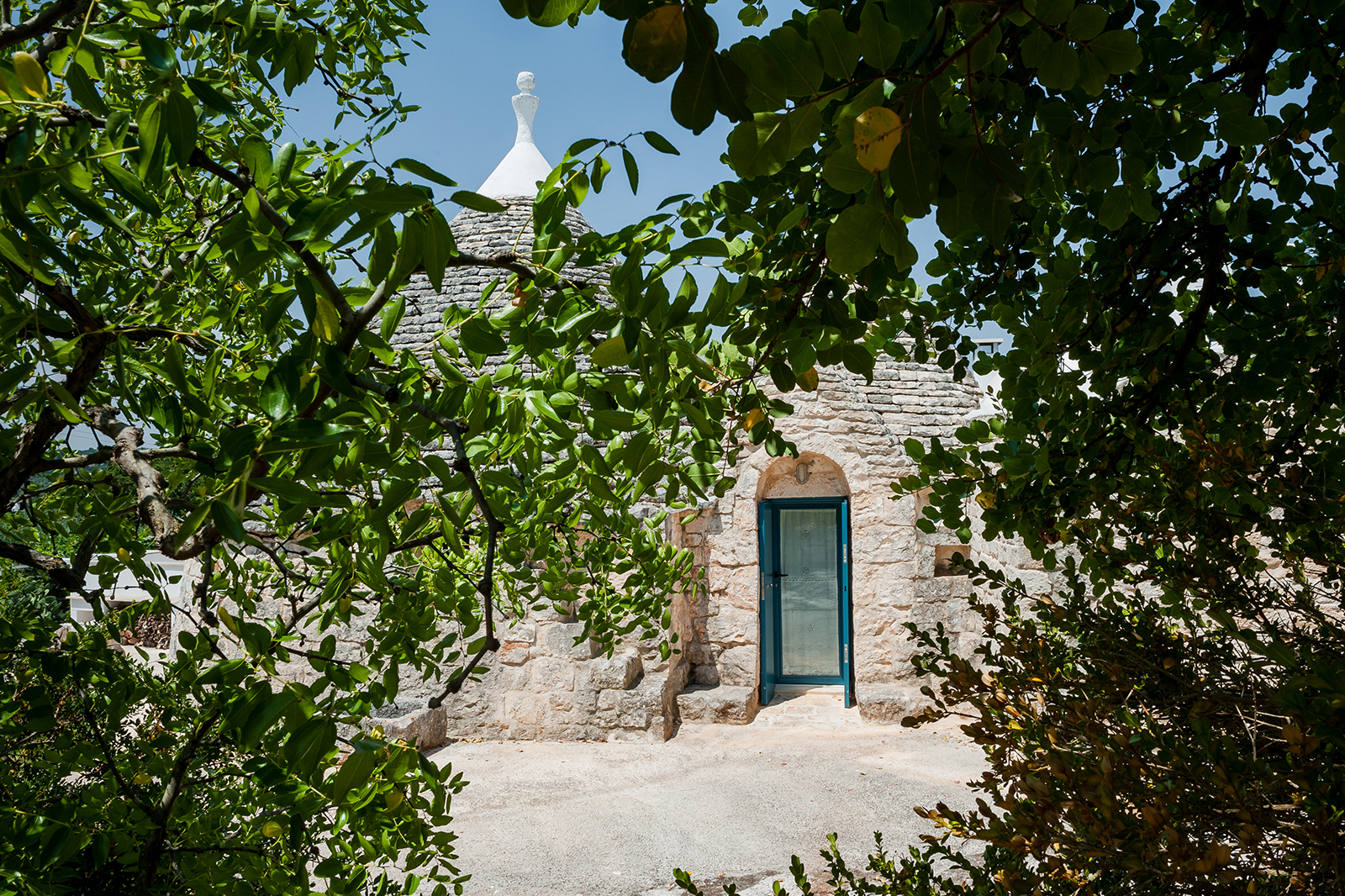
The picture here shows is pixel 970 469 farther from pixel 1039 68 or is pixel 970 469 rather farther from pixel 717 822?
pixel 717 822

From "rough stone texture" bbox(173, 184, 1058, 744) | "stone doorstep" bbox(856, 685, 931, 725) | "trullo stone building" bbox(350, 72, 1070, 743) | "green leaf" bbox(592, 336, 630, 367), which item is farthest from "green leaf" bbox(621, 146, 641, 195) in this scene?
"stone doorstep" bbox(856, 685, 931, 725)

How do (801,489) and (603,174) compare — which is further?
(801,489)

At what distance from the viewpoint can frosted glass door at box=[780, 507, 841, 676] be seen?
9.08 metres

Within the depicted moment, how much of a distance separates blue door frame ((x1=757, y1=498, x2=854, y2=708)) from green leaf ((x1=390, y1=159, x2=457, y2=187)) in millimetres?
7740

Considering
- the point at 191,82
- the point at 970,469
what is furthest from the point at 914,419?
the point at 191,82

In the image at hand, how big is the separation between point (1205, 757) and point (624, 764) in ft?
18.9

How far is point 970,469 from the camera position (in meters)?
1.74

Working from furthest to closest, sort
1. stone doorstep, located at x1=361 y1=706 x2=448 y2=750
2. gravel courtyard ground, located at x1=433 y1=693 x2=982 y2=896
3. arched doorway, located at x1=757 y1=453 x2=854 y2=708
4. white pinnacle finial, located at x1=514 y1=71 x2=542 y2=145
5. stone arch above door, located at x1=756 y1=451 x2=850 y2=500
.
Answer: white pinnacle finial, located at x1=514 y1=71 x2=542 y2=145
arched doorway, located at x1=757 y1=453 x2=854 y2=708
stone arch above door, located at x1=756 y1=451 x2=850 y2=500
stone doorstep, located at x1=361 y1=706 x2=448 y2=750
gravel courtyard ground, located at x1=433 y1=693 x2=982 y2=896

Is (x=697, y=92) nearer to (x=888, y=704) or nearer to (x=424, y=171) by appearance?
(x=424, y=171)

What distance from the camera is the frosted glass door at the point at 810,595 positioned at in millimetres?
9078

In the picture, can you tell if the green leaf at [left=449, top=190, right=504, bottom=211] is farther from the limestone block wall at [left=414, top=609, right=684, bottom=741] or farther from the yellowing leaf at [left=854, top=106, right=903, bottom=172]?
the limestone block wall at [left=414, top=609, right=684, bottom=741]

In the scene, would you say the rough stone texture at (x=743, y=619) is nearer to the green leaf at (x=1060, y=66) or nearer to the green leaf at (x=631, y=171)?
the green leaf at (x=631, y=171)

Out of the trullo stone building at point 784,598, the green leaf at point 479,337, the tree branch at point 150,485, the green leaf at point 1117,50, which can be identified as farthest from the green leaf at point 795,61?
the trullo stone building at point 784,598

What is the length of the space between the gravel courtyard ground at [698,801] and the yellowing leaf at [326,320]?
4.20 m
